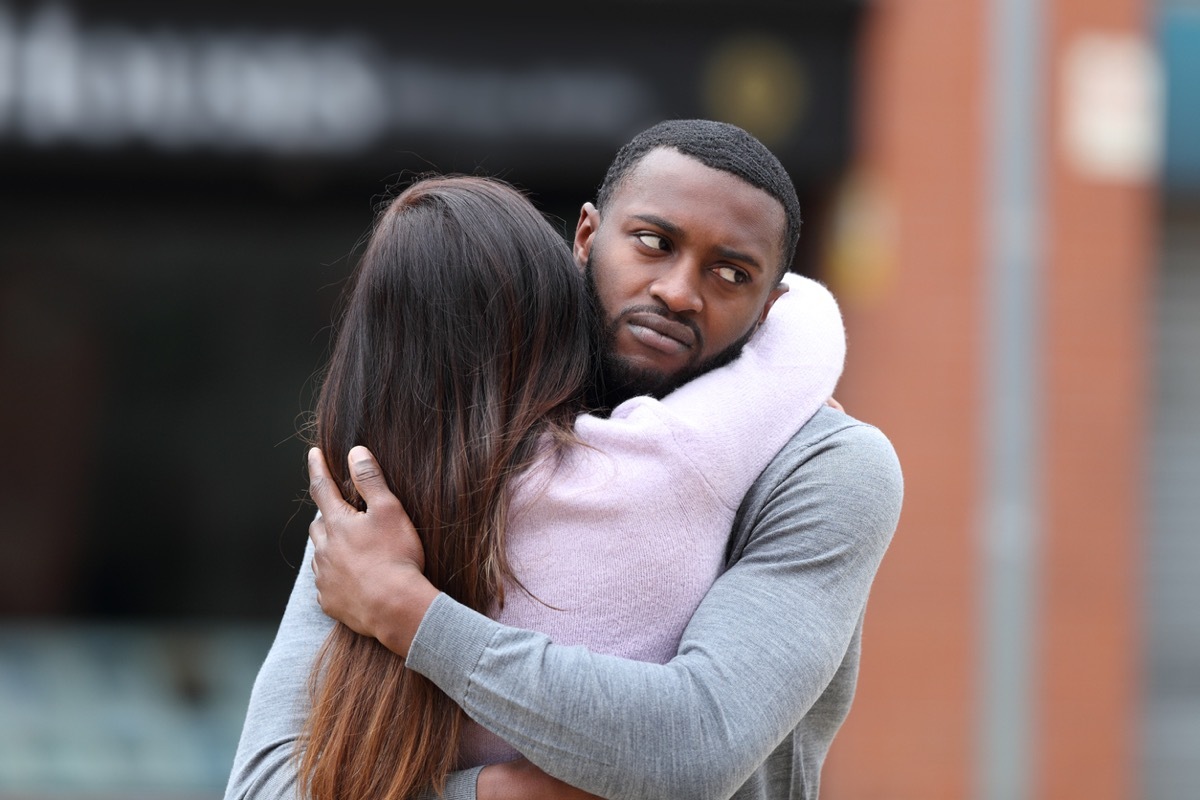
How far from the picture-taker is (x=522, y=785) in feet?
5.99

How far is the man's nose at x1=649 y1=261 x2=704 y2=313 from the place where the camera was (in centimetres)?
207

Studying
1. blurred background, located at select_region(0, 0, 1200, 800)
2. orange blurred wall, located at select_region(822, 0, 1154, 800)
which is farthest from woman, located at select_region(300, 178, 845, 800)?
orange blurred wall, located at select_region(822, 0, 1154, 800)

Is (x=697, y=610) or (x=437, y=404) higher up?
(x=437, y=404)

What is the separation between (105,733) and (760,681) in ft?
20.2

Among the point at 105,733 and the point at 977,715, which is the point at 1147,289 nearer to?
the point at 977,715

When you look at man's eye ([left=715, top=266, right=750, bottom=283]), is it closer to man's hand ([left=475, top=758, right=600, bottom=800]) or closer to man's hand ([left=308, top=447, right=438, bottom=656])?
man's hand ([left=308, top=447, right=438, bottom=656])

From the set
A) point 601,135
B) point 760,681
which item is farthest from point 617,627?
point 601,135

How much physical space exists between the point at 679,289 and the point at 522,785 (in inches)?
28.0

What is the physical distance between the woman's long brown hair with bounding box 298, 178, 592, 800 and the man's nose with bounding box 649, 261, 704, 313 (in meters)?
0.12

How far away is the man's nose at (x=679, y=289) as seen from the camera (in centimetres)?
207

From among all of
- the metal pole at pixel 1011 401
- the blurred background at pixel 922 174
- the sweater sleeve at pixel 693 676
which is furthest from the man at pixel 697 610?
the metal pole at pixel 1011 401

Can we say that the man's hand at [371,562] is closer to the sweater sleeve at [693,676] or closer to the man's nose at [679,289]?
the sweater sleeve at [693,676]

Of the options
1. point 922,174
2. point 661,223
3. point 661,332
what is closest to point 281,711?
point 661,332

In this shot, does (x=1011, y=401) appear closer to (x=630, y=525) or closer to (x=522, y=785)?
(x=630, y=525)
